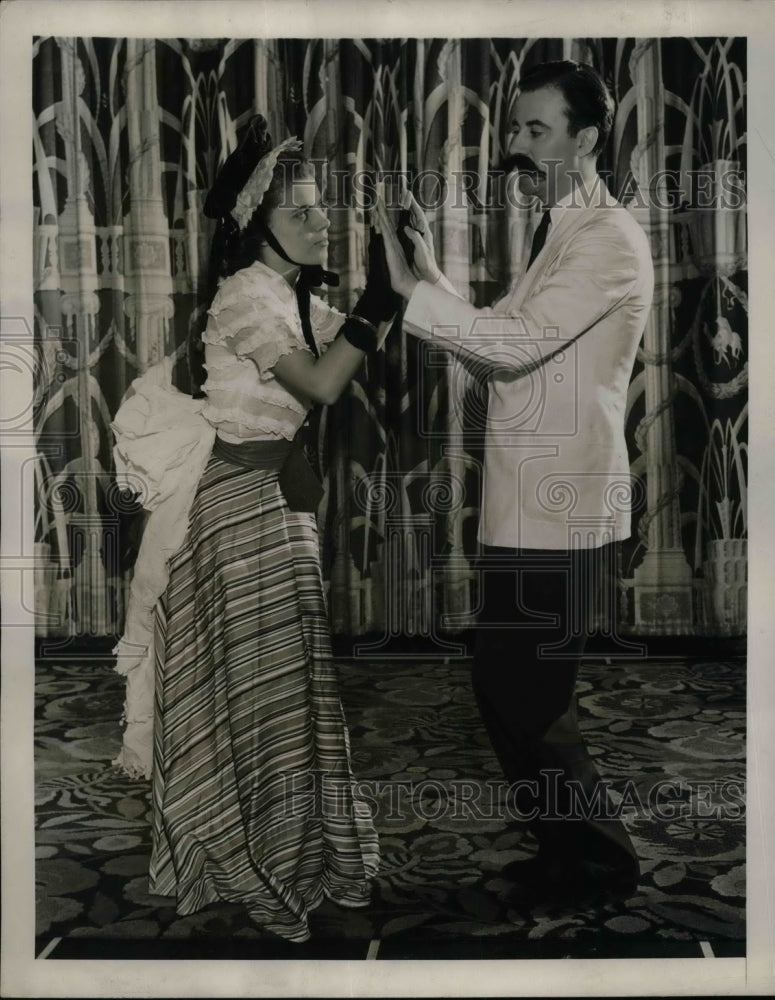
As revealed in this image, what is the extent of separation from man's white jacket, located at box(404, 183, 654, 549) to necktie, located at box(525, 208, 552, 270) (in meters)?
0.01

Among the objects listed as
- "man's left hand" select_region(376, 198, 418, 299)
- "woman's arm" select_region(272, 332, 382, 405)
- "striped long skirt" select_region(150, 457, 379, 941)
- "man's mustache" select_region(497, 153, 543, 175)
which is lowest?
"striped long skirt" select_region(150, 457, 379, 941)

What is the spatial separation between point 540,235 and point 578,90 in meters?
0.28

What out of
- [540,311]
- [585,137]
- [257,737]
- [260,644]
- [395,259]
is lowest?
[257,737]

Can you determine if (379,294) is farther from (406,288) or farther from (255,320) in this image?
(255,320)

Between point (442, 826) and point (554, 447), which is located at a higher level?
point (554, 447)

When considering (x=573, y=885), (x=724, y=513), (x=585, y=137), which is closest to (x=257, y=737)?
(x=573, y=885)

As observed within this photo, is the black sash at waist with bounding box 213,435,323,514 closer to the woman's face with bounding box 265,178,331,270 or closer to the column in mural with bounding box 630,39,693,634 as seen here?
the woman's face with bounding box 265,178,331,270

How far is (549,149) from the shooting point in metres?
2.07

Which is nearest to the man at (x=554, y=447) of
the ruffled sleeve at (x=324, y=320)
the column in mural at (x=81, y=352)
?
the ruffled sleeve at (x=324, y=320)

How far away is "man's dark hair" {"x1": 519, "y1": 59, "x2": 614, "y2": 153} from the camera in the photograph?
206cm

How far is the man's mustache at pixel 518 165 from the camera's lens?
6.80 ft

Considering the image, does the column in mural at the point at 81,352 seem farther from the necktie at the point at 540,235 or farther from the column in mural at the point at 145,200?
the necktie at the point at 540,235

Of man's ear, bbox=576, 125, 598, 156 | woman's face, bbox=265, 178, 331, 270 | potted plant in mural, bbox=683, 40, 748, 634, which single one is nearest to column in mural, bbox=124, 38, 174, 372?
woman's face, bbox=265, 178, 331, 270

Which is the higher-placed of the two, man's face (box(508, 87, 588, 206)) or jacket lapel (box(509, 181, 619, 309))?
man's face (box(508, 87, 588, 206))
